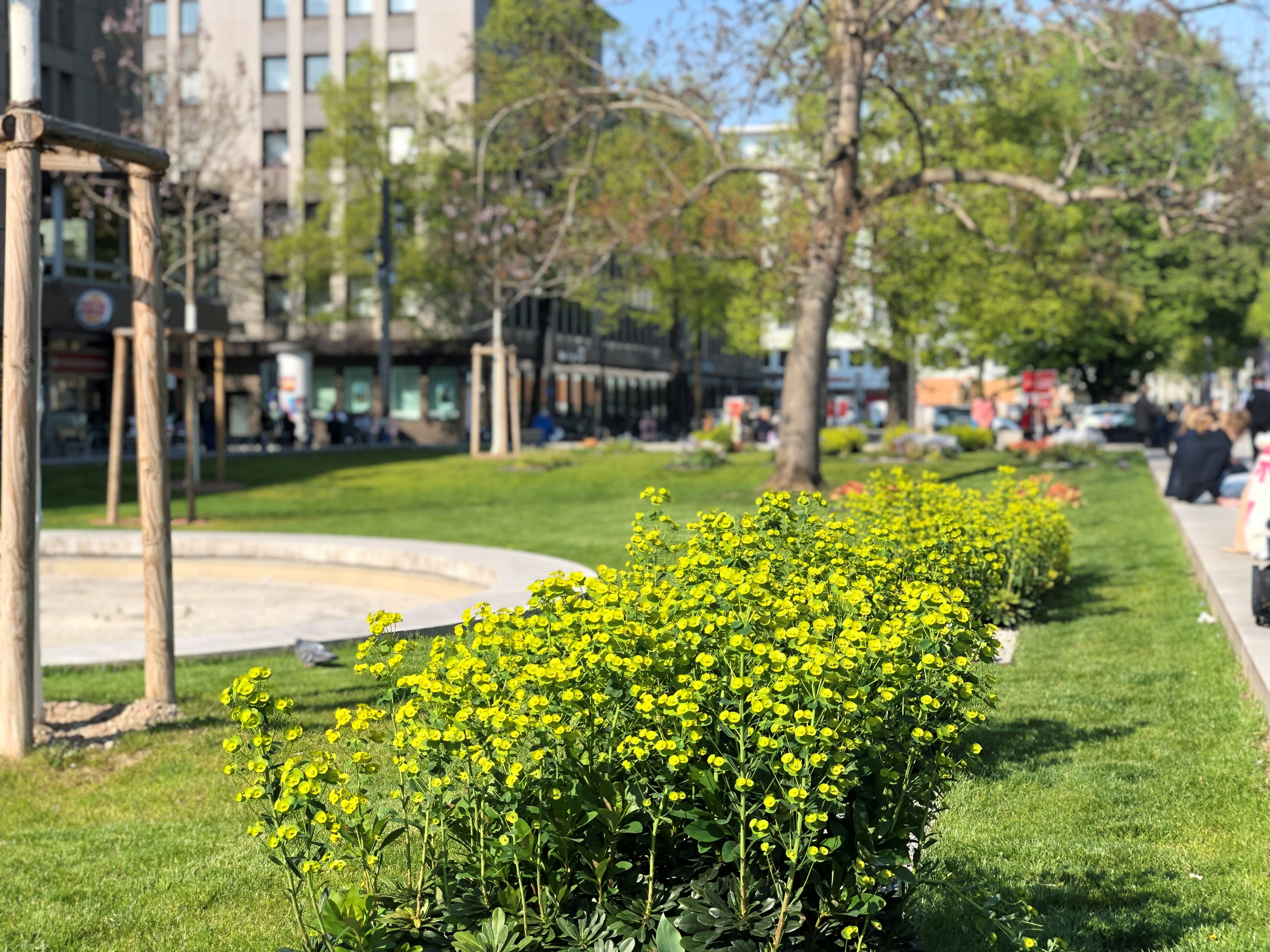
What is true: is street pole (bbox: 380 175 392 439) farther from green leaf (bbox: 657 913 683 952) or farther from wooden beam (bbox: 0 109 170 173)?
green leaf (bbox: 657 913 683 952)

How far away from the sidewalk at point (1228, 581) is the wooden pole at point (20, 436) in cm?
582

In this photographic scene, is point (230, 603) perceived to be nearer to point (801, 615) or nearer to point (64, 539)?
point (64, 539)

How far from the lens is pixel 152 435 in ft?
26.5

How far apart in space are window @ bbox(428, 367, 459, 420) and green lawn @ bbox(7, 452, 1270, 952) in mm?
50819

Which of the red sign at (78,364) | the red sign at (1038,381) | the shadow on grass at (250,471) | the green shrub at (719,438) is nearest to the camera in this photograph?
the shadow on grass at (250,471)

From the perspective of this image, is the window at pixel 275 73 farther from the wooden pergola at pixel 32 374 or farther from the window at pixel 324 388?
the wooden pergola at pixel 32 374

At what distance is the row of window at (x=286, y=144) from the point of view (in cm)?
6206

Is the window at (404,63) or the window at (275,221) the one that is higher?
the window at (404,63)

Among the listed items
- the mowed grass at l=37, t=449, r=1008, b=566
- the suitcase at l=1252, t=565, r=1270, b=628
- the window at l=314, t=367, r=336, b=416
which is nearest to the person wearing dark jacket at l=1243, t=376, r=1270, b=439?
the mowed grass at l=37, t=449, r=1008, b=566

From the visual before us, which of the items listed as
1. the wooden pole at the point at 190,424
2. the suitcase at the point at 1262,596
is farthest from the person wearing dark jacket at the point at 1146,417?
the suitcase at the point at 1262,596

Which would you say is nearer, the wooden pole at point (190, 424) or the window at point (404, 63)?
the wooden pole at point (190, 424)

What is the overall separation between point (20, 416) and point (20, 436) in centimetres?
10

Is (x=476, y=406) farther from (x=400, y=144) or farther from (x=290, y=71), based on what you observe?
(x=290, y=71)

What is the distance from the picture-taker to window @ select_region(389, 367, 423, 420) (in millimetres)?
62531
